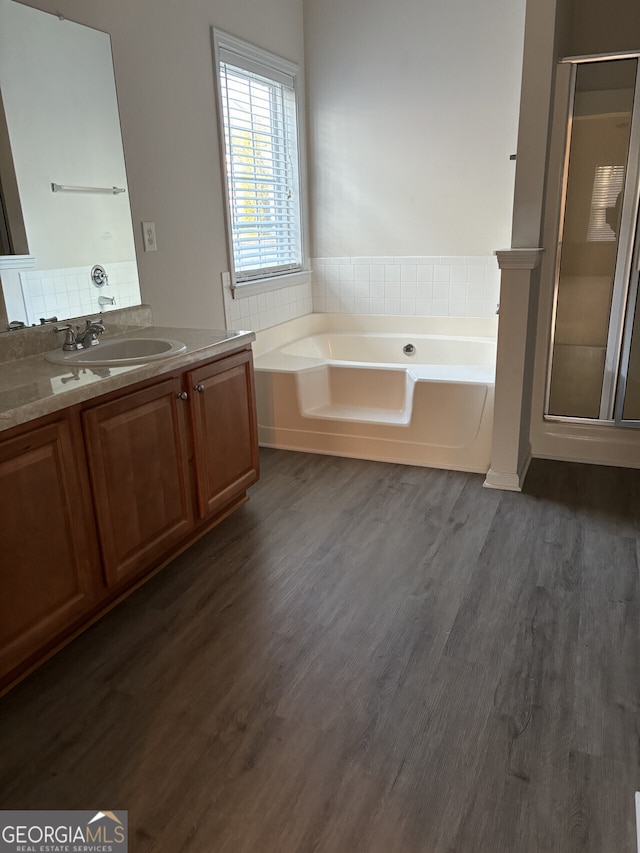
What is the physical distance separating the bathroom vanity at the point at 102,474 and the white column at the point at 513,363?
1.18 meters

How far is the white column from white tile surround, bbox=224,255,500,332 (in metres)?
1.06

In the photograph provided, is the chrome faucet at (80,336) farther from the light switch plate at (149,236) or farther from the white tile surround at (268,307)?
the white tile surround at (268,307)

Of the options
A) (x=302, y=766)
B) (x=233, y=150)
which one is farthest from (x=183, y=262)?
(x=302, y=766)

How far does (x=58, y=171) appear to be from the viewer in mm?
2432

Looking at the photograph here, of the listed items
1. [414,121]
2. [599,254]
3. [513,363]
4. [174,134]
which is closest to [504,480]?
[513,363]

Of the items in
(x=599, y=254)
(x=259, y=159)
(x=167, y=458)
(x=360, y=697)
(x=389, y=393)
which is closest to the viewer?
(x=360, y=697)

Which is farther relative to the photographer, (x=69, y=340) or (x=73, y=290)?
(x=73, y=290)

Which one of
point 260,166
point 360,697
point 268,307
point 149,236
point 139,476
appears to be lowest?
point 360,697

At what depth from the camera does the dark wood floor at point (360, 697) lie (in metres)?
1.43

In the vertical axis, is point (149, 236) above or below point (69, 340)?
above

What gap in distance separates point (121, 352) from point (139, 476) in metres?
0.60

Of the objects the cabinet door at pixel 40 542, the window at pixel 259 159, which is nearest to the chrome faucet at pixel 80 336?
the cabinet door at pixel 40 542

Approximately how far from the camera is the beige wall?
2754mm

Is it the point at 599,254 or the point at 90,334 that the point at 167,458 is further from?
the point at 599,254
